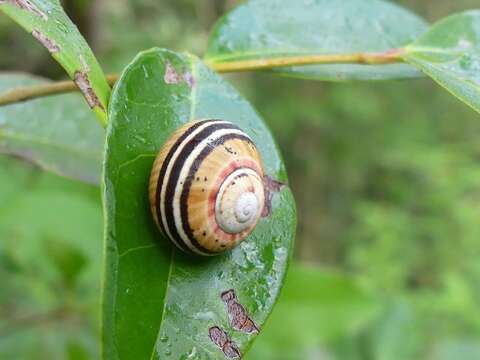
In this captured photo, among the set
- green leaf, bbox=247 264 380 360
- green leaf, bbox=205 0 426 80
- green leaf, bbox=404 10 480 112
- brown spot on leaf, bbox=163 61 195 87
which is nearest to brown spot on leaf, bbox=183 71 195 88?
brown spot on leaf, bbox=163 61 195 87

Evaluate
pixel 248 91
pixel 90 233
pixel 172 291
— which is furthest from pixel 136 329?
pixel 248 91

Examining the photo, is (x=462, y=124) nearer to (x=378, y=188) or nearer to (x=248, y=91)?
(x=378, y=188)

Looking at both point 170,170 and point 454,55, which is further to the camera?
point 454,55

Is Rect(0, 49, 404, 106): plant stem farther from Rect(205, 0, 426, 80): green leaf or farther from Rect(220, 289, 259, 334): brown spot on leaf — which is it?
Rect(220, 289, 259, 334): brown spot on leaf

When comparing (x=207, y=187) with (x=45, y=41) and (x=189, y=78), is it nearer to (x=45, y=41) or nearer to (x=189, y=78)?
(x=189, y=78)

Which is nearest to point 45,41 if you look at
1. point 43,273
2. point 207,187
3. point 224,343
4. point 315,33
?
point 207,187

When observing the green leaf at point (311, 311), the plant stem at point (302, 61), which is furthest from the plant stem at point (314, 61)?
the green leaf at point (311, 311)

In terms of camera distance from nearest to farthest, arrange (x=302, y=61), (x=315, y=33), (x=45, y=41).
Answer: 1. (x=45, y=41)
2. (x=302, y=61)
3. (x=315, y=33)
